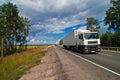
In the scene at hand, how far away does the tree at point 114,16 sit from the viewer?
53513 millimetres

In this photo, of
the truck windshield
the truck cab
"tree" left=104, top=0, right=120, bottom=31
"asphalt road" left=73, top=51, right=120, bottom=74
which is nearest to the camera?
"asphalt road" left=73, top=51, right=120, bottom=74

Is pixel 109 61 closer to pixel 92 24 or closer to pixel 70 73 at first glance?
pixel 70 73

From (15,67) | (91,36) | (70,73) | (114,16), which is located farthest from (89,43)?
(114,16)

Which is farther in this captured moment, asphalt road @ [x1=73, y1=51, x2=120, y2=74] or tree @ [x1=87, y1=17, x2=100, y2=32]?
tree @ [x1=87, y1=17, x2=100, y2=32]

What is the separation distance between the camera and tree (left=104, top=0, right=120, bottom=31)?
A: 53513 mm

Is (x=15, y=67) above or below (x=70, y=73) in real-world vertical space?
below

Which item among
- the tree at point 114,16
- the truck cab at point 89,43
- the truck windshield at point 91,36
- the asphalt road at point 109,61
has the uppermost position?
the tree at point 114,16

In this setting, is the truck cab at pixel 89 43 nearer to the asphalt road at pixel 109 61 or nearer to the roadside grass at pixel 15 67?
the asphalt road at pixel 109 61

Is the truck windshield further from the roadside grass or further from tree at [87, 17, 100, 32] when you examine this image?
tree at [87, 17, 100, 32]

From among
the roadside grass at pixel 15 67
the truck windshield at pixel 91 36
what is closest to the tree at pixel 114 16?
the truck windshield at pixel 91 36

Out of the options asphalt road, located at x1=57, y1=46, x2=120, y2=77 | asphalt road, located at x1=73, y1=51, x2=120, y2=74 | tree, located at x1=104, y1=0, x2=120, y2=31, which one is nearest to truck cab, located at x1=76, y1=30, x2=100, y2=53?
asphalt road, located at x1=57, y1=46, x2=120, y2=77

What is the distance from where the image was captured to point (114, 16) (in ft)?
177

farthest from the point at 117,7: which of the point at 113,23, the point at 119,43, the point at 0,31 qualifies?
the point at 0,31

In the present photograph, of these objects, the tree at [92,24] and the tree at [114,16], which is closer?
the tree at [114,16]
